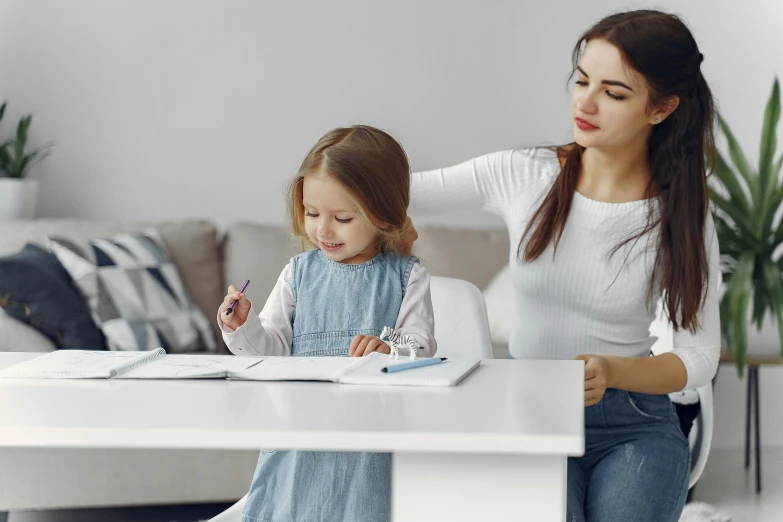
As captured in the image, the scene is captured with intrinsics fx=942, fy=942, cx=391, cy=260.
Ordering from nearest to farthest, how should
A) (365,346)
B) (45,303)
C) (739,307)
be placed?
(365,346) → (45,303) → (739,307)

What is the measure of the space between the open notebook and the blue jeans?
1.22 feet

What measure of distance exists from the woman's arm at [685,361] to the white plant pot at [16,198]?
8.01 ft

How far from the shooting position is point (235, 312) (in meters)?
1.28

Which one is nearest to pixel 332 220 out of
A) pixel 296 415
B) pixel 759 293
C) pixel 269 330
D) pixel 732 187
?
pixel 269 330

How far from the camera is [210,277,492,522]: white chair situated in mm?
1596

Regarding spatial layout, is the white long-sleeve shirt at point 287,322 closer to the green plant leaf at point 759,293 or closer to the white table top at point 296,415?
the white table top at point 296,415

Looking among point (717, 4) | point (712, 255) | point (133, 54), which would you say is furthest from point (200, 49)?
point (712, 255)

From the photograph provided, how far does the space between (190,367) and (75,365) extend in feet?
0.45

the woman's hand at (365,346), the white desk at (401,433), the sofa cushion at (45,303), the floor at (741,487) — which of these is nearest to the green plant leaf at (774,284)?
the floor at (741,487)

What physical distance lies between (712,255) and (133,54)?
259cm

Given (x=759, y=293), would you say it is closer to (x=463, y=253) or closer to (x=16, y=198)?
(x=463, y=253)

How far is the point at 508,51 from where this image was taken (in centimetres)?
371

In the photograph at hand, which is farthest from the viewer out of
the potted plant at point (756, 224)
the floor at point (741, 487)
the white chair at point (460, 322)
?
the potted plant at point (756, 224)

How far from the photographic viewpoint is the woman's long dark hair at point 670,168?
151 centimetres
